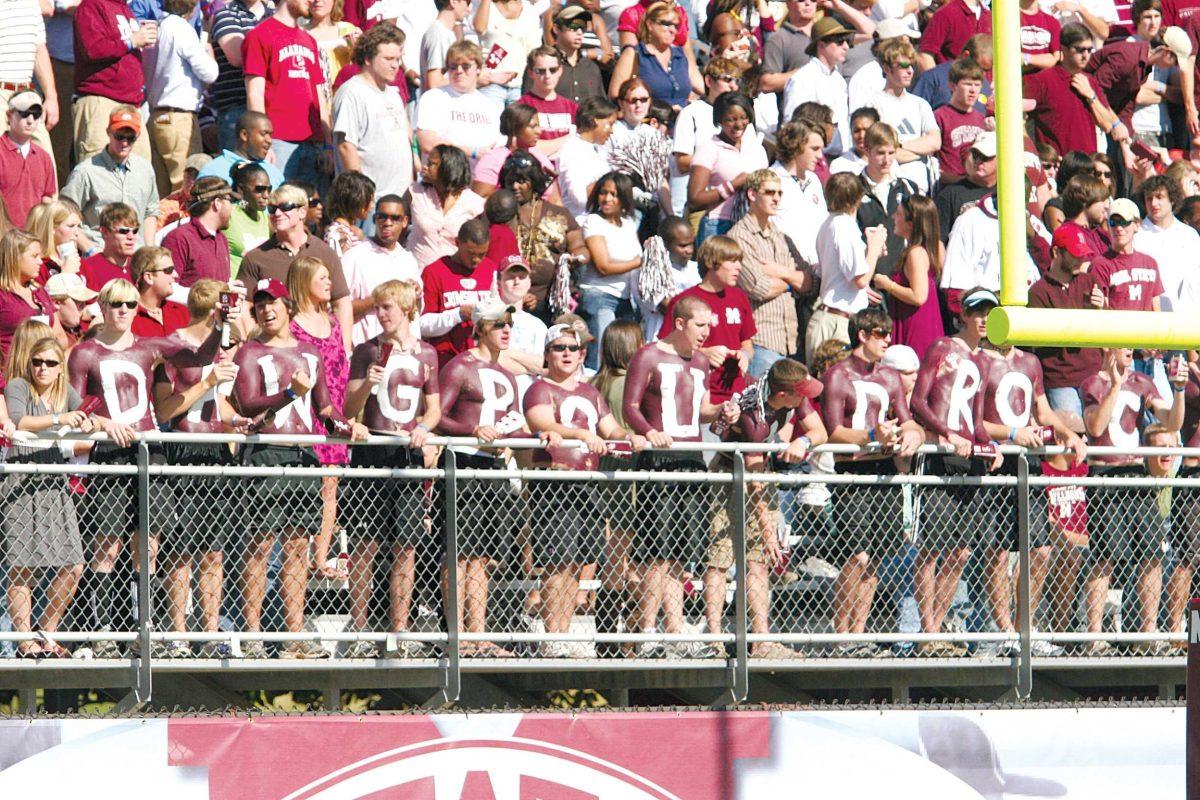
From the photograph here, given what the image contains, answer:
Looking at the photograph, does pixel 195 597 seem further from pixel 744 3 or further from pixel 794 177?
pixel 744 3

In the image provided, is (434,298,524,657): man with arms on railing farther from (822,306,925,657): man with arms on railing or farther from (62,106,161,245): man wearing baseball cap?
(62,106,161,245): man wearing baseball cap

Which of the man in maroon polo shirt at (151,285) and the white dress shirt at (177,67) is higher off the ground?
the white dress shirt at (177,67)

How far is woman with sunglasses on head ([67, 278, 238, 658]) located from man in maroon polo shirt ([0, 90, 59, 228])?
2438 mm

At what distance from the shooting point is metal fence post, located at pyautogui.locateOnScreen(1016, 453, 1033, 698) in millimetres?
9922

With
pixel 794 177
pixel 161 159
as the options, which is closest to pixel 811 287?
pixel 794 177

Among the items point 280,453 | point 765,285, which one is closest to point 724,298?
point 765,285

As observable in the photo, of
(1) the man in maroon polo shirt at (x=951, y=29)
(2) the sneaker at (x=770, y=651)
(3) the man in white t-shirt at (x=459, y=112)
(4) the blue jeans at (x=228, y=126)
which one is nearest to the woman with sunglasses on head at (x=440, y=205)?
(3) the man in white t-shirt at (x=459, y=112)

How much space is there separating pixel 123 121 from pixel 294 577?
363 centimetres

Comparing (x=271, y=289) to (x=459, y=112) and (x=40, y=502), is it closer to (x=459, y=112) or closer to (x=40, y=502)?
(x=40, y=502)

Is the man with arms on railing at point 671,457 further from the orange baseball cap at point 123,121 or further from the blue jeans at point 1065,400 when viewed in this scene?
the orange baseball cap at point 123,121

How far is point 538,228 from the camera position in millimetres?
11672

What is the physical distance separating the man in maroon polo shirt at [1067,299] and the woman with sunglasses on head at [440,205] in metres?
3.39

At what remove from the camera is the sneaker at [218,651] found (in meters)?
8.93

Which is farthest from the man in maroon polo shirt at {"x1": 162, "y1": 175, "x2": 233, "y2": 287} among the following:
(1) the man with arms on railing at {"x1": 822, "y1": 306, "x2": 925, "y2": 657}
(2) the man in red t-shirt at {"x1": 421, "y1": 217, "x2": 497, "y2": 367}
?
(1) the man with arms on railing at {"x1": 822, "y1": 306, "x2": 925, "y2": 657}
